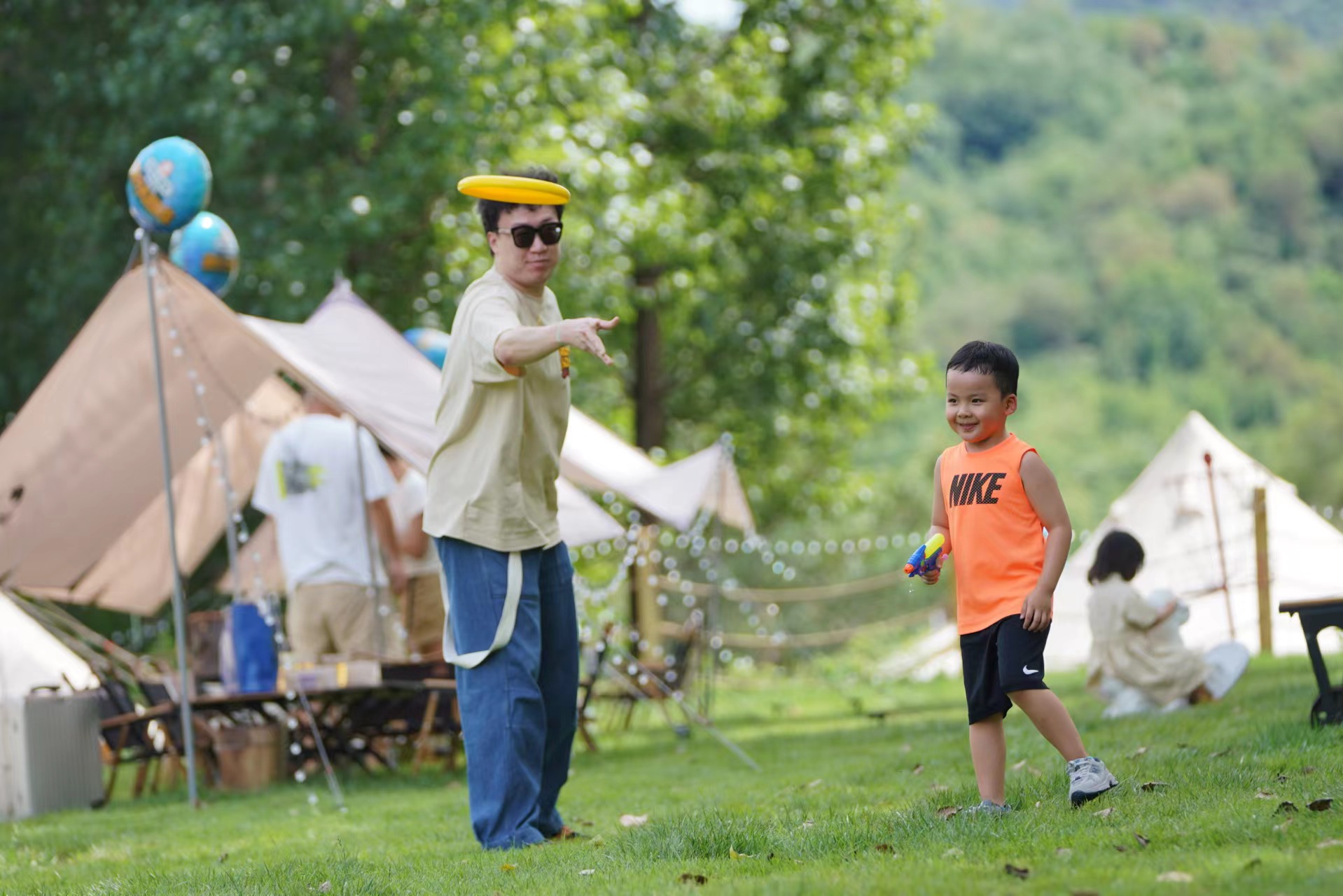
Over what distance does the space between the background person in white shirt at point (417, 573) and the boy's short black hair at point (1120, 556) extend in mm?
3487

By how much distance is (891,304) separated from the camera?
21.5 meters

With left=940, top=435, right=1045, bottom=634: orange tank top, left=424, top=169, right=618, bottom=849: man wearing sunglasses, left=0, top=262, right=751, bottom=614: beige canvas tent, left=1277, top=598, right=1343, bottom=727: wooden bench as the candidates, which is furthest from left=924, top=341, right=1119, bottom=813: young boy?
left=0, top=262, right=751, bottom=614: beige canvas tent

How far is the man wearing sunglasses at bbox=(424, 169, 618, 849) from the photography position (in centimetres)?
492

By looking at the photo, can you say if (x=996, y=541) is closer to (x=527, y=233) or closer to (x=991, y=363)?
(x=991, y=363)

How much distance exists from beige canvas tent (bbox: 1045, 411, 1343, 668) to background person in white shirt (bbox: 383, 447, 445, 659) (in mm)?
6719

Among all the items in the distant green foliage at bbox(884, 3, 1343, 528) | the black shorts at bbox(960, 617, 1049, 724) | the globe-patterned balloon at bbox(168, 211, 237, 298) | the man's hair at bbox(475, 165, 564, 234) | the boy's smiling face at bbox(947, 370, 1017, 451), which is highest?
the distant green foliage at bbox(884, 3, 1343, 528)

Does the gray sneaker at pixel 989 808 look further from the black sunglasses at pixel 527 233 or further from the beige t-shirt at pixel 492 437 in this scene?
the black sunglasses at pixel 527 233

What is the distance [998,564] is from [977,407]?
0.43 metres

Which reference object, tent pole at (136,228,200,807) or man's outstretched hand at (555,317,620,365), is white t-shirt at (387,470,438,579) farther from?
man's outstretched hand at (555,317,620,365)

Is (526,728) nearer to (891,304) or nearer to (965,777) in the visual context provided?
(965,777)

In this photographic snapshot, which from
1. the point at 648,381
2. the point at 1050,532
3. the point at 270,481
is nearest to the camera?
the point at 1050,532

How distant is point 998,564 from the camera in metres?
4.52

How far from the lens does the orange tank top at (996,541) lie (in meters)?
4.51

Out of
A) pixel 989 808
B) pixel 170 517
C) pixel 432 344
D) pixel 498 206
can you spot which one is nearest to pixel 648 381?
pixel 432 344
